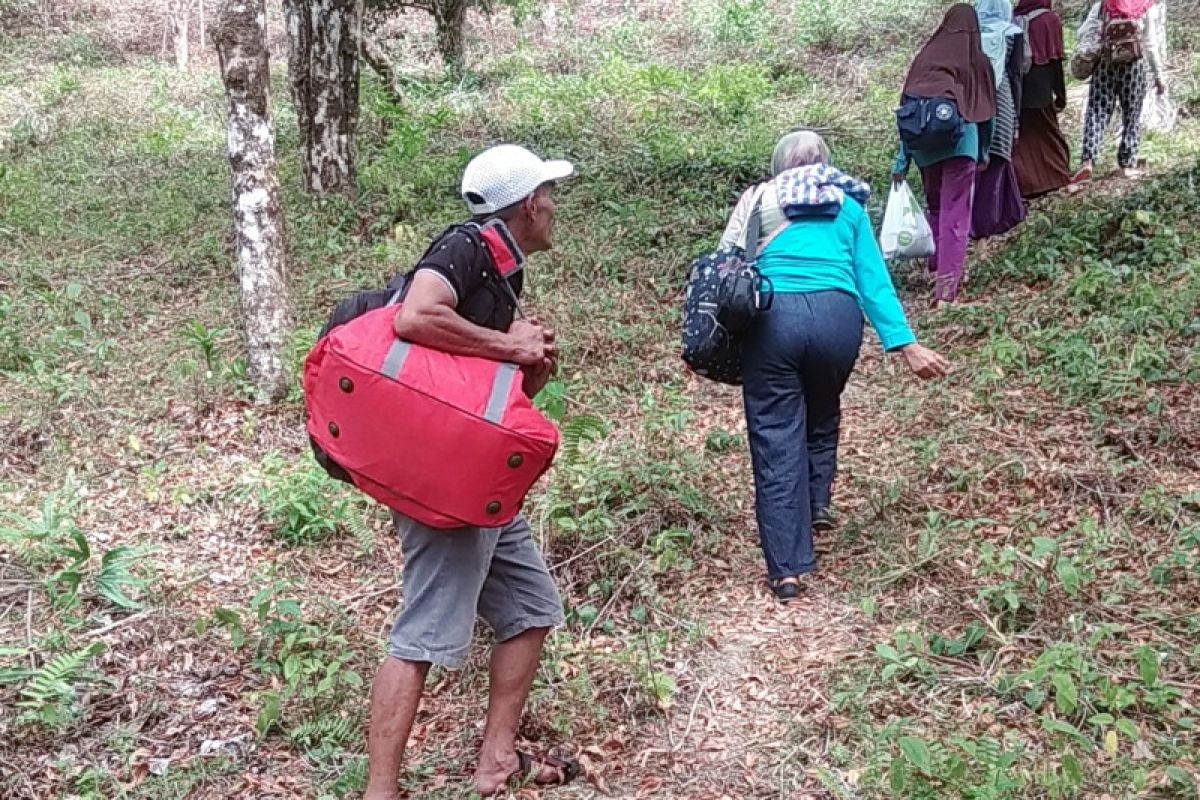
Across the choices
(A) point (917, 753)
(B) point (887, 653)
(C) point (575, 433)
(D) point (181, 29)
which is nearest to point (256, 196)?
(C) point (575, 433)

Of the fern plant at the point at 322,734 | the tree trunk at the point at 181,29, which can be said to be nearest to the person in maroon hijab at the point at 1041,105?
the fern plant at the point at 322,734

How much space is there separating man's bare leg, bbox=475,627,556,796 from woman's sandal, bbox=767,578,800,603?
1433mm

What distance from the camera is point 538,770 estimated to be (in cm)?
338

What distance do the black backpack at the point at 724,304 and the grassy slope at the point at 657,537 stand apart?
0.85m

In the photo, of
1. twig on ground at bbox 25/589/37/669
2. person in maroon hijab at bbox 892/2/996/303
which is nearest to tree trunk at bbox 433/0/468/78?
person in maroon hijab at bbox 892/2/996/303

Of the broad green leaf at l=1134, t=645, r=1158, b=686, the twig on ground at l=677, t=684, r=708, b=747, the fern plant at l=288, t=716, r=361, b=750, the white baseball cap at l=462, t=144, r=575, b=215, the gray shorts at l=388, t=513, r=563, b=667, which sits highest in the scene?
the white baseball cap at l=462, t=144, r=575, b=215

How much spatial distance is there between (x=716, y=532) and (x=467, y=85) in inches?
466

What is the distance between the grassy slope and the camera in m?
3.49

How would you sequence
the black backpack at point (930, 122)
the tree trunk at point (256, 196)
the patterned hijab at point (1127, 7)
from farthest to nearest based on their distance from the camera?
the patterned hijab at point (1127, 7), the black backpack at point (930, 122), the tree trunk at point (256, 196)

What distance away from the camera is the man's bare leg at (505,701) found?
329 centimetres

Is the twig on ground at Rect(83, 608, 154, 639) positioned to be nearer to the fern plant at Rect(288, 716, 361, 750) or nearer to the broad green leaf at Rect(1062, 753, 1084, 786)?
the fern plant at Rect(288, 716, 361, 750)

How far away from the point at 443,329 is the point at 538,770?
4.82 ft

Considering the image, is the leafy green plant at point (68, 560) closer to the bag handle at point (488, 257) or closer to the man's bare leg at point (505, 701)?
the man's bare leg at point (505, 701)

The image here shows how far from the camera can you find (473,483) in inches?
109
